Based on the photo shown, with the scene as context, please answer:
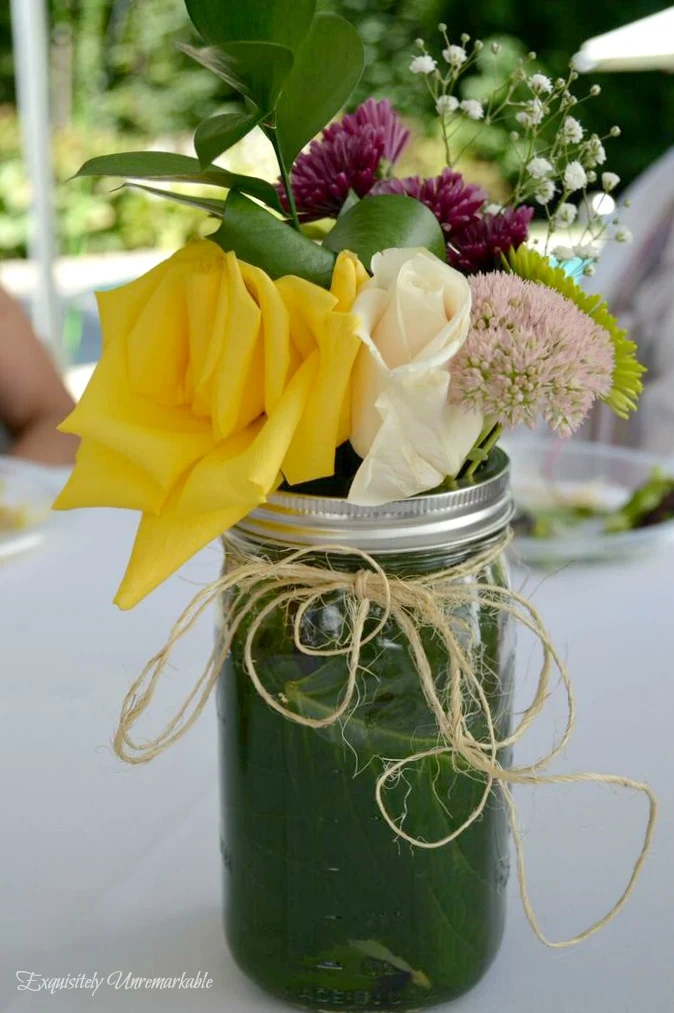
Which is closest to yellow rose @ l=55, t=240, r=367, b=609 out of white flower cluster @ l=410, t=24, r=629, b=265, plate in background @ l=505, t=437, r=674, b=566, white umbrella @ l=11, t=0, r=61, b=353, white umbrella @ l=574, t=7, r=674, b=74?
white flower cluster @ l=410, t=24, r=629, b=265

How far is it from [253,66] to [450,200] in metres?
0.10

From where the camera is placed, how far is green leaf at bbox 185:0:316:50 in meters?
0.42

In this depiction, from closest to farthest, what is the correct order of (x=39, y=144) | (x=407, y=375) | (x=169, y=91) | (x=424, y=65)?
(x=407, y=375)
(x=424, y=65)
(x=39, y=144)
(x=169, y=91)

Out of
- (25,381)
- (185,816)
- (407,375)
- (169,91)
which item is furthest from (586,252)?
(169,91)

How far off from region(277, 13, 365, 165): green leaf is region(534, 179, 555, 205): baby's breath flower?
0.09m

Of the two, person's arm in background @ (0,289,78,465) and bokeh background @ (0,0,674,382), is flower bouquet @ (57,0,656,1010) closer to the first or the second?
person's arm in background @ (0,289,78,465)

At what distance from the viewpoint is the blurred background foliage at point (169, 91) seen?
5.29 metres

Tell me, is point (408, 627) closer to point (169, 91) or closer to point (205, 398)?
point (205, 398)

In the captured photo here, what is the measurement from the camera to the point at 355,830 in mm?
482

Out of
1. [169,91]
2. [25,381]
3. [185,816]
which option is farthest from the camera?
[169,91]

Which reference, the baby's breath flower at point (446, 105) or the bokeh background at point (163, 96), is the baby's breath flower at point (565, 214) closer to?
the baby's breath flower at point (446, 105)

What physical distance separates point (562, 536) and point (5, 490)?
50 centimetres

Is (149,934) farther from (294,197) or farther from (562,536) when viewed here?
(562,536)

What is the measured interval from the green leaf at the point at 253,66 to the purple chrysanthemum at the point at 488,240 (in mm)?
95
